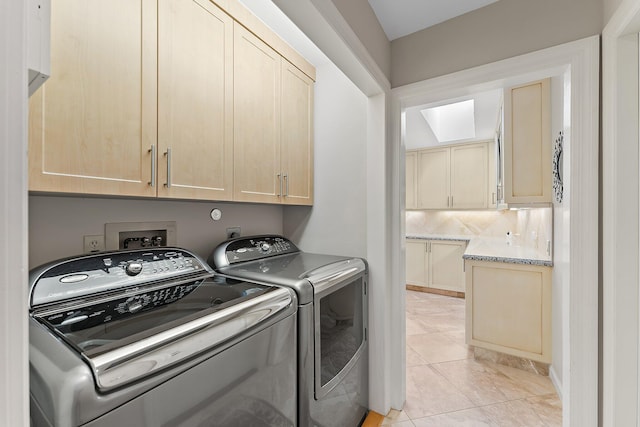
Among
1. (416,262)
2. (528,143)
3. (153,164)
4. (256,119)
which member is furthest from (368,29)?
(416,262)

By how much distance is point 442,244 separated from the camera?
4605mm

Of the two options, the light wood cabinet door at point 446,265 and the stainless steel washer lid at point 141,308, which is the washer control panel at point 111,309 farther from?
the light wood cabinet door at point 446,265

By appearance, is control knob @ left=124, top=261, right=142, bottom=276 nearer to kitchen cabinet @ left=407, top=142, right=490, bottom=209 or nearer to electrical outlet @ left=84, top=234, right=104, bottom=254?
electrical outlet @ left=84, top=234, right=104, bottom=254

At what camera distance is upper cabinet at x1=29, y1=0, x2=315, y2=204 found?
0.87 m

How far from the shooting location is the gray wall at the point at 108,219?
106 cm

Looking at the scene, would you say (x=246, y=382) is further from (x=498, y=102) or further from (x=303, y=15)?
(x=498, y=102)

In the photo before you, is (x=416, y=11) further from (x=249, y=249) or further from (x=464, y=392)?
(x=464, y=392)

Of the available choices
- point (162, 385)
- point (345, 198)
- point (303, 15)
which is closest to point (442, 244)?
point (345, 198)

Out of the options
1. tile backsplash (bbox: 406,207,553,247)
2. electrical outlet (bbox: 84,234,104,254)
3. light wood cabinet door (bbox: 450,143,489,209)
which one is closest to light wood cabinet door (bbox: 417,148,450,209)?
light wood cabinet door (bbox: 450,143,489,209)

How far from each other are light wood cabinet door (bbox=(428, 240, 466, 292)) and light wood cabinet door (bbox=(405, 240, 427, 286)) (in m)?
0.10

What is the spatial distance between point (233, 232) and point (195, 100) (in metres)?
0.85

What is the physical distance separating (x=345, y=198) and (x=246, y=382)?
4.26ft

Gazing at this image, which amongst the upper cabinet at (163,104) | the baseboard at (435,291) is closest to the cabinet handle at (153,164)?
the upper cabinet at (163,104)

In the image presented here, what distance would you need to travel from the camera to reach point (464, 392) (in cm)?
201
